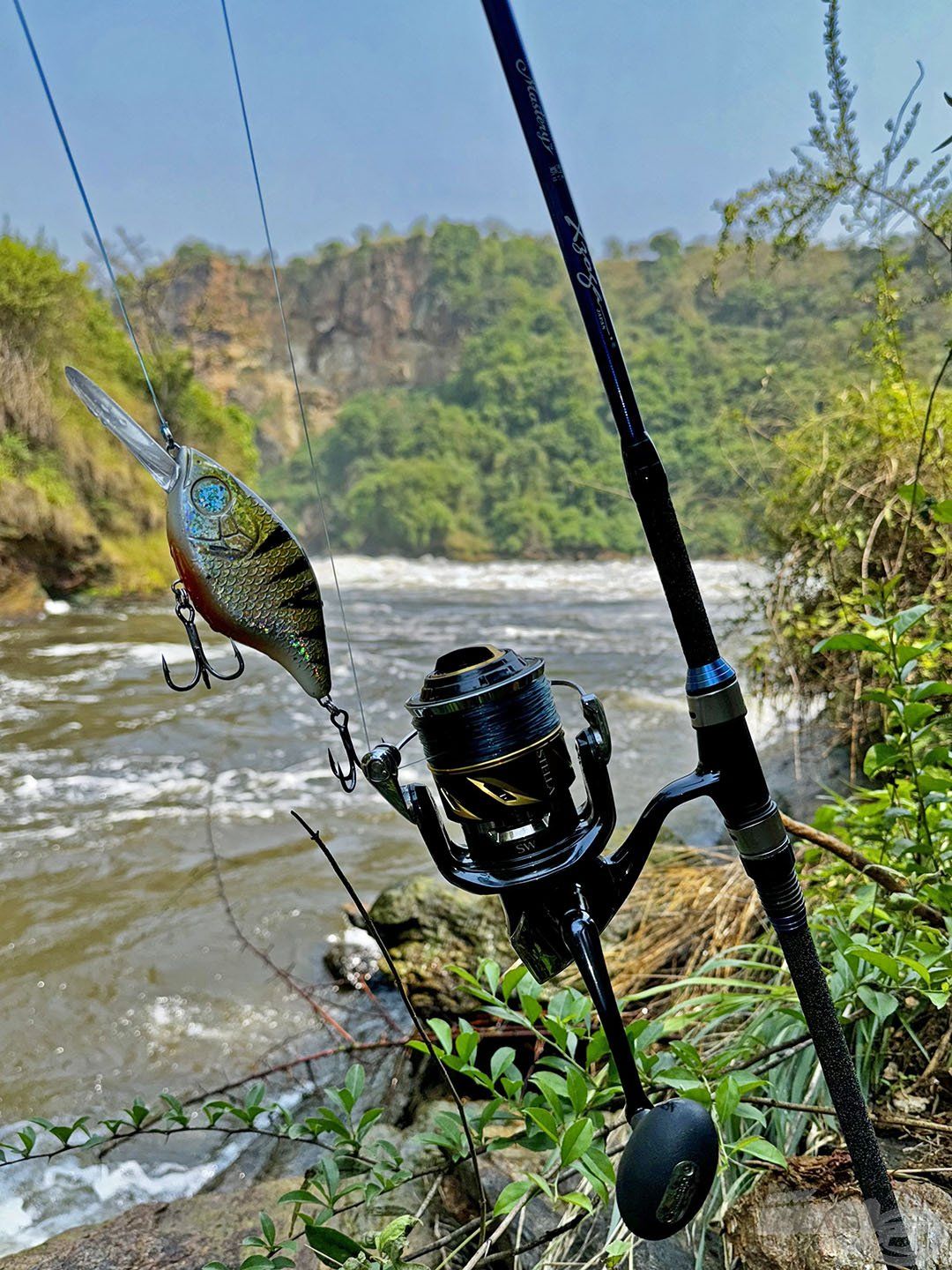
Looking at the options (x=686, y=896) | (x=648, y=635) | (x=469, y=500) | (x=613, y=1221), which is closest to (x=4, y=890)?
(x=686, y=896)

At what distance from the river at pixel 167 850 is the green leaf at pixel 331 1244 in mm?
1204

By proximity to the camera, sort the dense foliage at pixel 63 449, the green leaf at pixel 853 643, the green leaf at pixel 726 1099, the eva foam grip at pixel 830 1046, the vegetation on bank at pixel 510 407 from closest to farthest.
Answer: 1. the eva foam grip at pixel 830 1046
2. the green leaf at pixel 726 1099
3. the green leaf at pixel 853 643
4. the vegetation on bank at pixel 510 407
5. the dense foliage at pixel 63 449

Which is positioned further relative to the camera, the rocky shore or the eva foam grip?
the rocky shore

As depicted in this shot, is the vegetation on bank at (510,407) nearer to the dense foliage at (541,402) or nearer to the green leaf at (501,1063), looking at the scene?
the dense foliage at (541,402)

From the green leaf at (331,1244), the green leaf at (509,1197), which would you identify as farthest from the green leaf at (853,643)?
the green leaf at (331,1244)

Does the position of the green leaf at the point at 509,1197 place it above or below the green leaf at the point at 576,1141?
below

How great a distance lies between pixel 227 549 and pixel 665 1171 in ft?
1.51

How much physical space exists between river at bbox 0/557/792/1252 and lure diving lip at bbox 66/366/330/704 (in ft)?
5.24

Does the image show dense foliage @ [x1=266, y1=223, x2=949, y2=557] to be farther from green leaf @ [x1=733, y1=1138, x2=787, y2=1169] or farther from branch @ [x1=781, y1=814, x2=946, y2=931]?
green leaf @ [x1=733, y1=1138, x2=787, y2=1169]

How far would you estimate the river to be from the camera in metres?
2.02

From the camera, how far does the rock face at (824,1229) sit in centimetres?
75

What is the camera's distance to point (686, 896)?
1763 millimetres

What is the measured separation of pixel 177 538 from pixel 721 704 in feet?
1.24

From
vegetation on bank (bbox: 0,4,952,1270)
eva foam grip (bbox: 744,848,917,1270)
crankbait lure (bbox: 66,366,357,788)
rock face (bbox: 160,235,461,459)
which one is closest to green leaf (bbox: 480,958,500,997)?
vegetation on bank (bbox: 0,4,952,1270)
